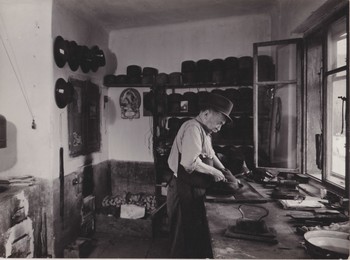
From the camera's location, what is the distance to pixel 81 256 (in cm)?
374

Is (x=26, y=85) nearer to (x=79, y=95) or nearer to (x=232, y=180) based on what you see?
(x=79, y=95)

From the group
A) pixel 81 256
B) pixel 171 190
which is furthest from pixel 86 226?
pixel 171 190

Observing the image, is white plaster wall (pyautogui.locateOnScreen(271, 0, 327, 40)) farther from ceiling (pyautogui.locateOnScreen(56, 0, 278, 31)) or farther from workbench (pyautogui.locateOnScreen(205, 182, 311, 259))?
workbench (pyautogui.locateOnScreen(205, 182, 311, 259))

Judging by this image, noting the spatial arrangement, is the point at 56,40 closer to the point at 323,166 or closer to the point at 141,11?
the point at 141,11

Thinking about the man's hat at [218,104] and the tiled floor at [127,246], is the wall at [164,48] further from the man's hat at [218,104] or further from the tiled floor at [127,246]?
the man's hat at [218,104]

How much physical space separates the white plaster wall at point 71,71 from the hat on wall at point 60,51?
0.05m

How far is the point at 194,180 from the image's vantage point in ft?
10.3

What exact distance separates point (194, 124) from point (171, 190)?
0.78 meters

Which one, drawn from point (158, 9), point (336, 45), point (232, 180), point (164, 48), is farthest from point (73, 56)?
point (336, 45)

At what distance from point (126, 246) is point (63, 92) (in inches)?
86.1

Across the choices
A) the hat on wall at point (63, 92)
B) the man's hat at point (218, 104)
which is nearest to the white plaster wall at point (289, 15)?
the man's hat at point (218, 104)

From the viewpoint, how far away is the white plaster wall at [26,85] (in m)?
3.58

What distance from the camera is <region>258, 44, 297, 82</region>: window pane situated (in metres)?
3.80

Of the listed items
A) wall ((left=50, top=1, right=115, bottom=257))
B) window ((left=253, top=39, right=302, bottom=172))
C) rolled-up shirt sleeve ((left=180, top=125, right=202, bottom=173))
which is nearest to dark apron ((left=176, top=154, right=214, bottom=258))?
rolled-up shirt sleeve ((left=180, top=125, right=202, bottom=173))
